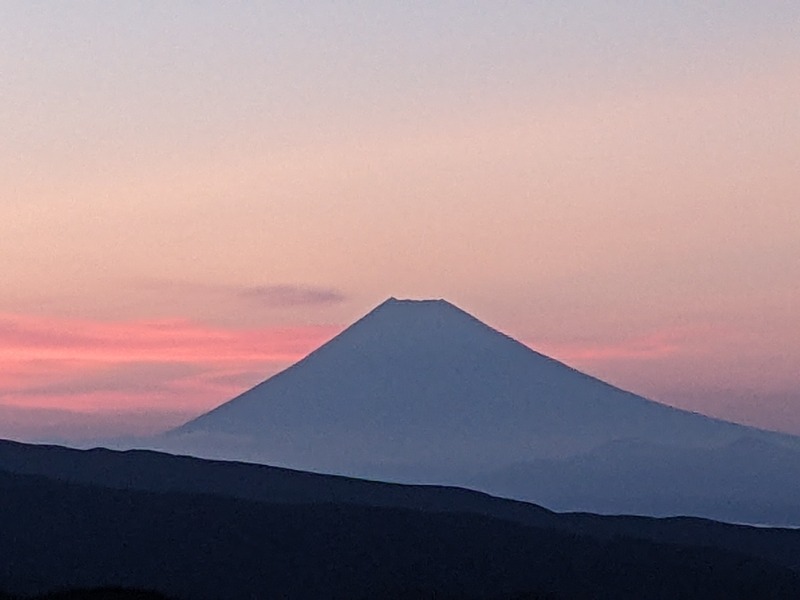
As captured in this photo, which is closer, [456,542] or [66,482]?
[456,542]

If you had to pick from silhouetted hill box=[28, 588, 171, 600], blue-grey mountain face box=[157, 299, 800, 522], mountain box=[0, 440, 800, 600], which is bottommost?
silhouetted hill box=[28, 588, 171, 600]

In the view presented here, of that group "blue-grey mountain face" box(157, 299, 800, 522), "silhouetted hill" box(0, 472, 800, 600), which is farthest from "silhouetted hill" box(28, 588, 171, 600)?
"blue-grey mountain face" box(157, 299, 800, 522)

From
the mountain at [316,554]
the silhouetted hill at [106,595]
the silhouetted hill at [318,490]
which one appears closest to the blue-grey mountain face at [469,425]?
the silhouetted hill at [318,490]

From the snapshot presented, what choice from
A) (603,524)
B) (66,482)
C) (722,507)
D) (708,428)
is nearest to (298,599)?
(66,482)

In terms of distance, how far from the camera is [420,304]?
482ft

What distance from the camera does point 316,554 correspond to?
1545 inches

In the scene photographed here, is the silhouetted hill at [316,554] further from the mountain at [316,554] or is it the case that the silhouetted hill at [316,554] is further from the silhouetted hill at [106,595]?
the silhouetted hill at [106,595]

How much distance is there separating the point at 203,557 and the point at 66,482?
834 cm

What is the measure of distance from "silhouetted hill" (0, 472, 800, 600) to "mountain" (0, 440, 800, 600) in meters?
0.04

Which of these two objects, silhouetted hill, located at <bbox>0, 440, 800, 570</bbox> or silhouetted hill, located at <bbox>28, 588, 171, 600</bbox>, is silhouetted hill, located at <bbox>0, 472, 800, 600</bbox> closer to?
silhouetted hill, located at <bbox>0, 440, 800, 570</bbox>

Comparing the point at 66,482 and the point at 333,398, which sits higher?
the point at 333,398

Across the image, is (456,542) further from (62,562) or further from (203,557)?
(62,562)

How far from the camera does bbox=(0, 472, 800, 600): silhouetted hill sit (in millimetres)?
36250

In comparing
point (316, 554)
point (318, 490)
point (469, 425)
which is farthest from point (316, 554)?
point (469, 425)
